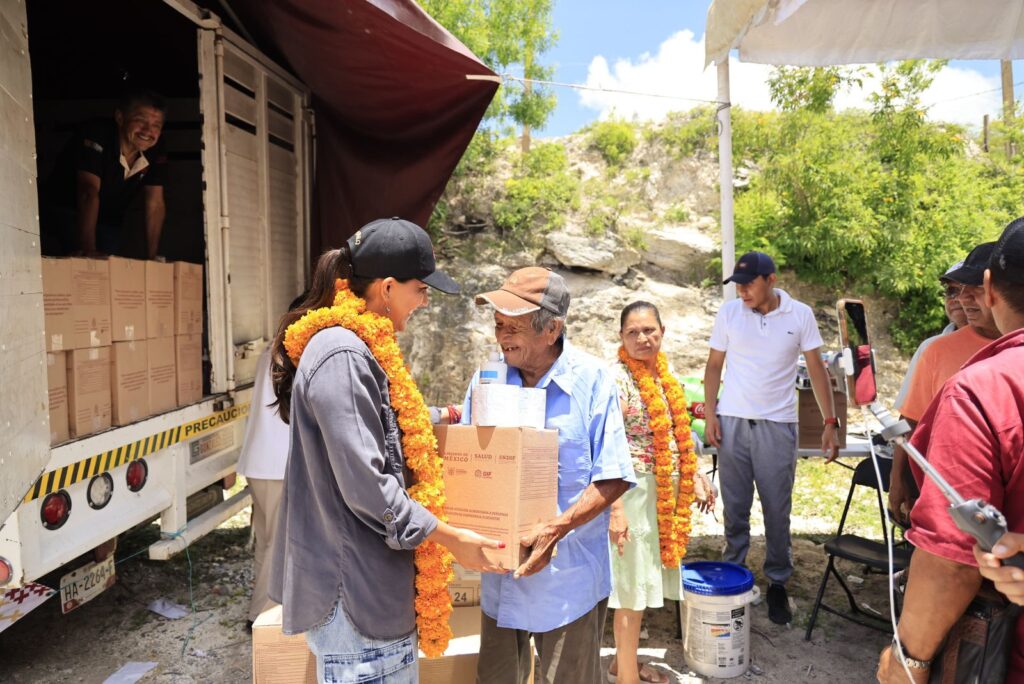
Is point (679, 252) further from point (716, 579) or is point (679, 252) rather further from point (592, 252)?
point (716, 579)

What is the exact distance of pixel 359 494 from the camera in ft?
5.78

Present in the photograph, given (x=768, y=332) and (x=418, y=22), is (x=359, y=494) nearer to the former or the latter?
(x=418, y=22)

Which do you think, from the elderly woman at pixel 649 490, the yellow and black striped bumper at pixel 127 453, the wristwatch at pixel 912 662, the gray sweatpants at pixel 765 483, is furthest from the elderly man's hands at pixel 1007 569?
the gray sweatpants at pixel 765 483

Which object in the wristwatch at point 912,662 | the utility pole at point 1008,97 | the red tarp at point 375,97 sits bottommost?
the wristwatch at point 912,662

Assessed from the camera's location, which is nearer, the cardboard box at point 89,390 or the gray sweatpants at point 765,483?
the cardboard box at point 89,390

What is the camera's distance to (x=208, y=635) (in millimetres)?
4066

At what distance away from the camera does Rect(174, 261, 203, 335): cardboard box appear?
156 inches

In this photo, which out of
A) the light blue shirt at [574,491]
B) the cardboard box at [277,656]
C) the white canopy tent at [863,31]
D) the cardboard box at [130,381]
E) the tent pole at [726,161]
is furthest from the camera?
the tent pole at [726,161]

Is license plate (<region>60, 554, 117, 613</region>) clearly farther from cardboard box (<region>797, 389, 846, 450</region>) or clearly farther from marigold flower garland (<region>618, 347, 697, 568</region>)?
cardboard box (<region>797, 389, 846, 450</region>)

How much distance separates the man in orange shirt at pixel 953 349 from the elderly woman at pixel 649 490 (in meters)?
0.99

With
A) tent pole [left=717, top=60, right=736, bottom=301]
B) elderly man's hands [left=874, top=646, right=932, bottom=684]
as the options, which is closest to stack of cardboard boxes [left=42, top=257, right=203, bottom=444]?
elderly man's hands [left=874, top=646, right=932, bottom=684]

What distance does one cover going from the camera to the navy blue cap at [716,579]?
3.54 meters

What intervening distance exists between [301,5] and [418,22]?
22.9 inches

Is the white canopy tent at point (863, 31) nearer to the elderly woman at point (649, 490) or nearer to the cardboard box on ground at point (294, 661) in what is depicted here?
the elderly woman at point (649, 490)
